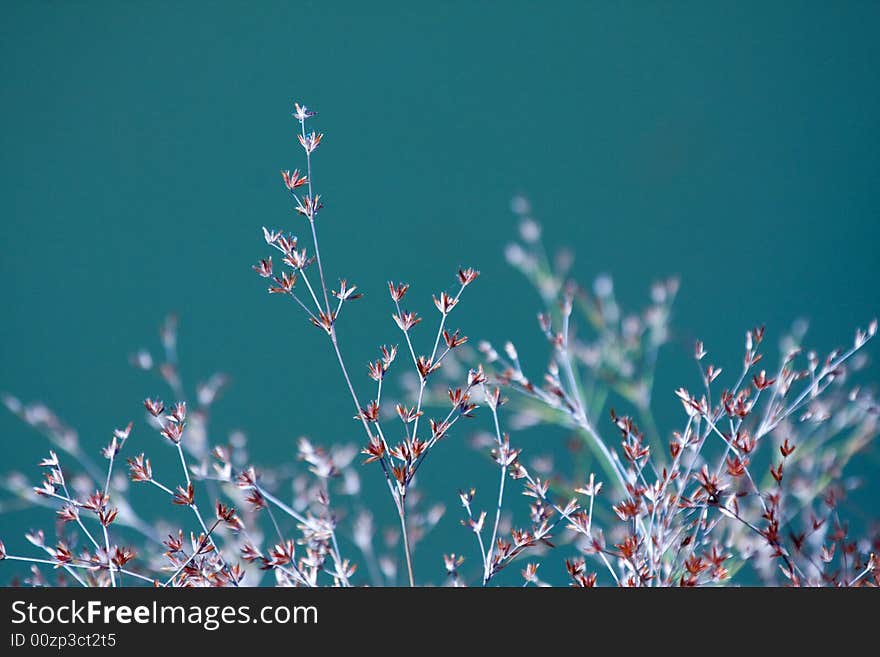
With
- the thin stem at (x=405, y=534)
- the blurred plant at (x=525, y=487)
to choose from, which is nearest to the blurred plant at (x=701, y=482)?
the blurred plant at (x=525, y=487)

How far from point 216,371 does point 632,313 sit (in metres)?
2.21

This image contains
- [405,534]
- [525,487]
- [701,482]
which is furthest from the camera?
[525,487]

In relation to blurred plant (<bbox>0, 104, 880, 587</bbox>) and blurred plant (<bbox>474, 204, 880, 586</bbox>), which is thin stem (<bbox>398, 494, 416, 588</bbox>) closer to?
blurred plant (<bbox>0, 104, 880, 587</bbox>)

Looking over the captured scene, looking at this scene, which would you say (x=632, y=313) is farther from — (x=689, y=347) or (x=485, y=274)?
(x=485, y=274)

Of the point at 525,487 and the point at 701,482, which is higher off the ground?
the point at 525,487

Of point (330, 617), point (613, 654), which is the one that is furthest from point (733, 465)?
point (330, 617)

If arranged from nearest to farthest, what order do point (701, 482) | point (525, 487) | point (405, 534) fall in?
point (701, 482) → point (405, 534) → point (525, 487)

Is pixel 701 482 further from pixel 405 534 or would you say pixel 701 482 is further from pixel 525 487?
pixel 405 534

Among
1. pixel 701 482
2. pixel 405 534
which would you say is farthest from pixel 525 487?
pixel 701 482

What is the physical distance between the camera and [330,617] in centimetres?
174

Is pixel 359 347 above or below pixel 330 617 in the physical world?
above

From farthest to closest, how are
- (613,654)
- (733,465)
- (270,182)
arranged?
(270,182) → (613,654) → (733,465)

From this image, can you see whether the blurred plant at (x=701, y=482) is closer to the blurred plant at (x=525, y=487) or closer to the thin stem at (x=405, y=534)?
the blurred plant at (x=525, y=487)

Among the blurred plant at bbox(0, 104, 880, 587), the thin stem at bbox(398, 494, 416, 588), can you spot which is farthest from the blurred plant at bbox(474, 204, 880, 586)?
the thin stem at bbox(398, 494, 416, 588)
